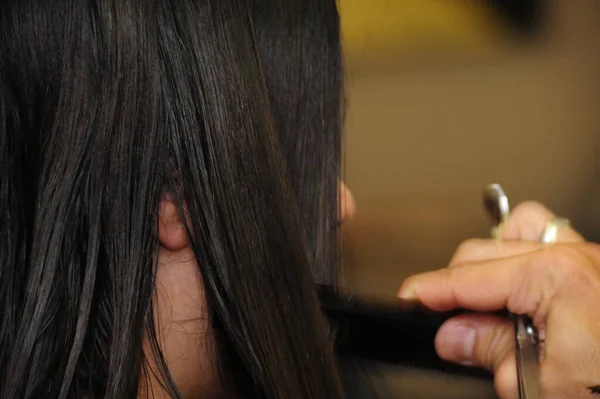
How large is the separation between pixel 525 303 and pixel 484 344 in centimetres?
6

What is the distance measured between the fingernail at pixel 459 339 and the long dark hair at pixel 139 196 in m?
0.11

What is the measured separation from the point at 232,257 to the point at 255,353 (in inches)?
2.9

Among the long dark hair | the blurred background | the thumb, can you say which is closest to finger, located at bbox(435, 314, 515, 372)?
the thumb

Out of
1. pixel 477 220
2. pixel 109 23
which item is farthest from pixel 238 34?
pixel 477 220

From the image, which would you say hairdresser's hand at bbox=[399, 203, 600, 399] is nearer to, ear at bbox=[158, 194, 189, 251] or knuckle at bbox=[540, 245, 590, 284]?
knuckle at bbox=[540, 245, 590, 284]

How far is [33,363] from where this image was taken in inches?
17.1

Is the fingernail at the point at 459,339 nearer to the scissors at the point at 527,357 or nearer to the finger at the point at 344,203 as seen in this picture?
the scissors at the point at 527,357

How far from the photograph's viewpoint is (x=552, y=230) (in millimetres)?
520

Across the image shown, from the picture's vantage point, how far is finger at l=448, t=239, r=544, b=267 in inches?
19.3

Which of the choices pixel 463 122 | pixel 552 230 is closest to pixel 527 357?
pixel 552 230

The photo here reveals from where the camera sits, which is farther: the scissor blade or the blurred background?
the blurred background

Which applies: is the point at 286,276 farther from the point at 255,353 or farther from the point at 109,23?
the point at 109,23

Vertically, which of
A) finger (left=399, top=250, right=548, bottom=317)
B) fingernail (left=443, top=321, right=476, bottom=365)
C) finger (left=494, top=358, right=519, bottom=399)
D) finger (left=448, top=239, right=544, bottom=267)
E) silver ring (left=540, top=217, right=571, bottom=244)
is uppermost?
silver ring (left=540, top=217, right=571, bottom=244)

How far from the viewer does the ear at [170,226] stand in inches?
17.9
